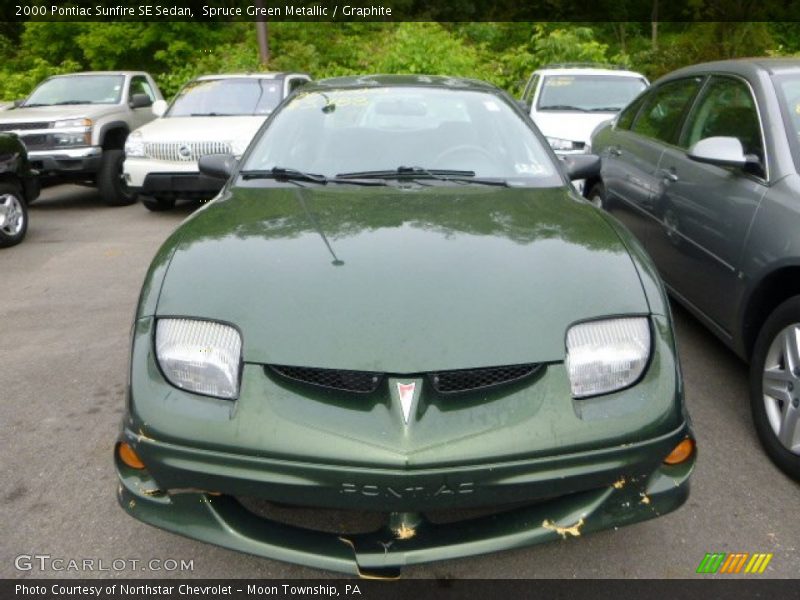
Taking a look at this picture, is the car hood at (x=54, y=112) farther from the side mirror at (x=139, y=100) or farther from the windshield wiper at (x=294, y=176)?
the windshield wiper at (x=294, y=176)

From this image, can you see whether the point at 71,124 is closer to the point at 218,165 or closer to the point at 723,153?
the point at 218,165

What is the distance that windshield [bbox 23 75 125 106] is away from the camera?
10016 millimetres

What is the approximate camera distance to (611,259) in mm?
2377

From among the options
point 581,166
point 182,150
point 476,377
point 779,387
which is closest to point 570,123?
point 182,150

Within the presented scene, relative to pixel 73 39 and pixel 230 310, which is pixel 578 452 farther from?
pixel 73 39

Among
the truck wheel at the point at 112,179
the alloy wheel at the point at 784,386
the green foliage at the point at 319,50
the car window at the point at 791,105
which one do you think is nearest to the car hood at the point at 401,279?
the alloy wheel at the point at 784,386

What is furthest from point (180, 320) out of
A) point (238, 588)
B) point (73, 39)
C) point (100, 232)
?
point (73, 39)

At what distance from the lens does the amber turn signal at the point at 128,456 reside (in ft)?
6.79

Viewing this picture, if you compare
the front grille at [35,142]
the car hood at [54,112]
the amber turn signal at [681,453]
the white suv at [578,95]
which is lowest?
the front grille at [35,142]

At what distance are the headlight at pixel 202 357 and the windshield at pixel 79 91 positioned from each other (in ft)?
29.2

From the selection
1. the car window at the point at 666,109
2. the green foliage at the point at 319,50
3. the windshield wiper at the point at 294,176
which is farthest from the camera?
the green foliage at the point at 319,50

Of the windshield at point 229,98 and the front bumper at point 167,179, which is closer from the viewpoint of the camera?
the front bumper at point 167,179

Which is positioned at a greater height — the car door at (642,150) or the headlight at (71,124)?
the car door at (642,150)

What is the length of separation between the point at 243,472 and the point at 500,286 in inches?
36.1
